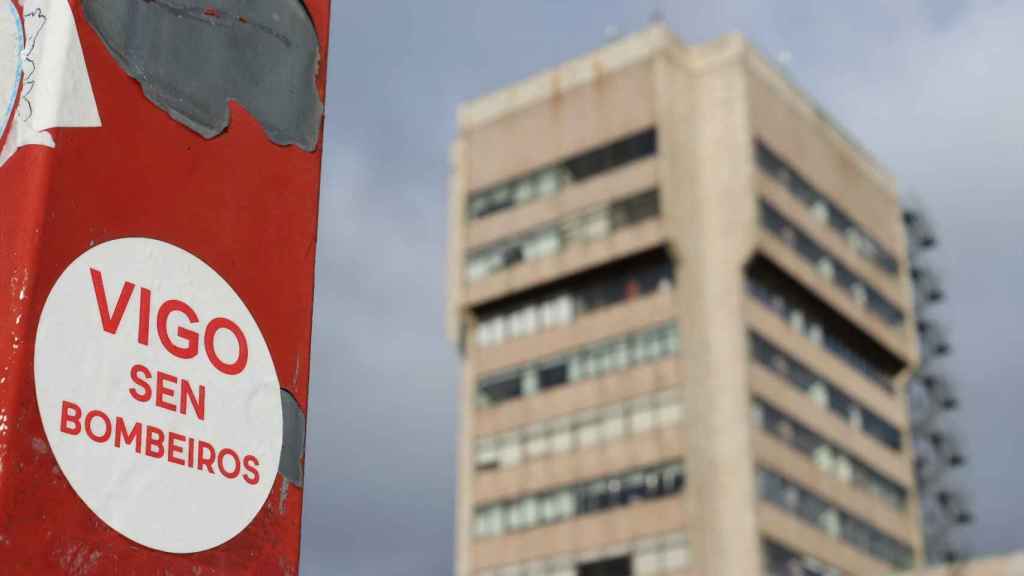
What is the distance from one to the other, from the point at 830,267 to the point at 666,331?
10319 millimetres

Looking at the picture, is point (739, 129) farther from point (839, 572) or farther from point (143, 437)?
point (143, 437)

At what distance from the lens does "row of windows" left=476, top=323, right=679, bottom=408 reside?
200 feet

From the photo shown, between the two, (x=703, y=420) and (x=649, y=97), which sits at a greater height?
(x=649, y=97)

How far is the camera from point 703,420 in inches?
2333

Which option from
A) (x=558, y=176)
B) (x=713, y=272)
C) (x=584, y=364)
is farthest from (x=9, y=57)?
(x=558, y=176)

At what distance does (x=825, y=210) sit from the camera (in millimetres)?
67938

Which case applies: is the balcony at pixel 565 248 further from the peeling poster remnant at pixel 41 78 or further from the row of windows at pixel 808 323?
the peeling poster remnant at pixel 41 78

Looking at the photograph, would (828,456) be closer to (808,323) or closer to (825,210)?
(808,323)

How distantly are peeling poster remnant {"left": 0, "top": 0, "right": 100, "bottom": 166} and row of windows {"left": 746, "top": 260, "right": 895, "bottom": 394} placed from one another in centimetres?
5539

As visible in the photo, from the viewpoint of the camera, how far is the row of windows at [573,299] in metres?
62.5

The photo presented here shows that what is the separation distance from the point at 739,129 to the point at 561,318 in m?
10.7

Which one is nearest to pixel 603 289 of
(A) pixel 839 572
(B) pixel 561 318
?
(B) pixel 561 318

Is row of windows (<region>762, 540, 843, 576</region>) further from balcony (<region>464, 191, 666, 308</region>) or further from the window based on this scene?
balcony (<region>464, 191, 666, 308</region>)

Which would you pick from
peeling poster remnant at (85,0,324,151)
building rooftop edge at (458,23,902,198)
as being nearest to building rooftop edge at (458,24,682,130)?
building rooftop edge at (458,23,902,198)
